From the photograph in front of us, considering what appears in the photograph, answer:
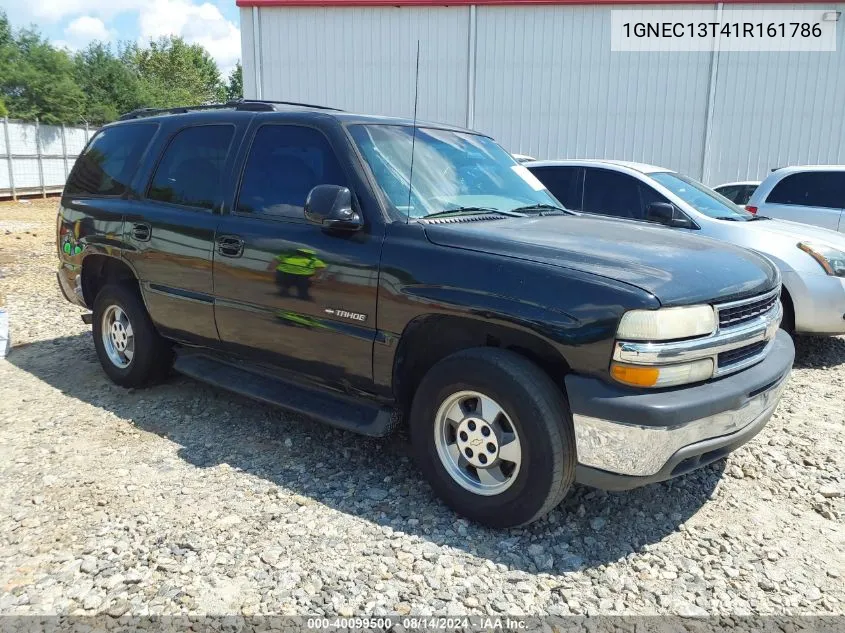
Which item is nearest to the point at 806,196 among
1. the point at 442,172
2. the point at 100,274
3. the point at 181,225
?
the point at 442,172

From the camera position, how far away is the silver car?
5711 millimetres

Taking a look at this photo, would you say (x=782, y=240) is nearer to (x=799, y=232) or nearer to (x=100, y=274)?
(x=799, y=232)

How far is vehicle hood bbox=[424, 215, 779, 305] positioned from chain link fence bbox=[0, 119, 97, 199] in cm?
2085

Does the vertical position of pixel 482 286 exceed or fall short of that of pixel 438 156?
it falls short

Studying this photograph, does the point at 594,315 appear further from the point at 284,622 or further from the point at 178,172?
the point at 178,172

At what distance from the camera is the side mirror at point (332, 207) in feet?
11.0

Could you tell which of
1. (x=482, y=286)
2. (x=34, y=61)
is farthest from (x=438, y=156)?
(x=34, y=61)

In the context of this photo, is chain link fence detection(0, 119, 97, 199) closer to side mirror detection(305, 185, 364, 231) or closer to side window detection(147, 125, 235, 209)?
side window detection(147, 125, 235, 209)

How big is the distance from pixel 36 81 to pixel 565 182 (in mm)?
30391

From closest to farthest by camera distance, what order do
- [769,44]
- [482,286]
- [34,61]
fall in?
[482,286]
[769,44]
[34,61]

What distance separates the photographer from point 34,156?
914 inches

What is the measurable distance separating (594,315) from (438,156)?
1627 mm

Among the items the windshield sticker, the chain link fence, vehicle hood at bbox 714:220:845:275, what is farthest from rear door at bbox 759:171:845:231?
the chain link fence

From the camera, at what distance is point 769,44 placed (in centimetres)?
1527
